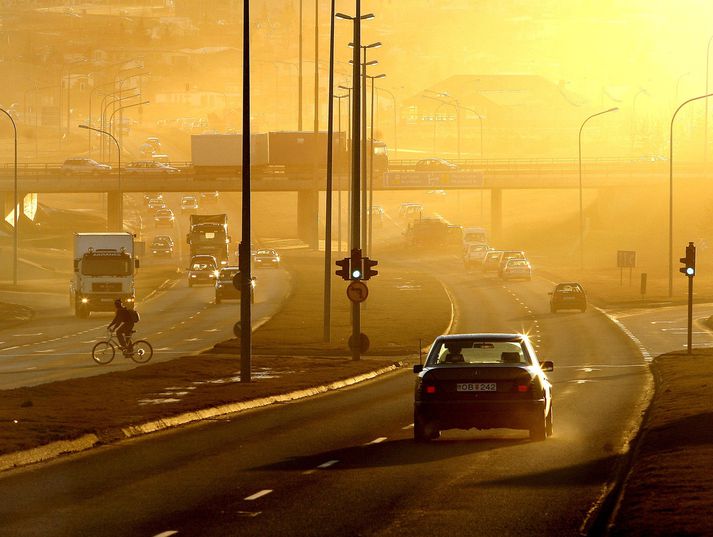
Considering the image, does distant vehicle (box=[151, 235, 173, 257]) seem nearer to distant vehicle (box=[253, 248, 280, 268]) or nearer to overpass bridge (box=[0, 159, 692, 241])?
distant vehicle (box=[253, 248, 280, 268])

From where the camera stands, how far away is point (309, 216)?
5527 inches

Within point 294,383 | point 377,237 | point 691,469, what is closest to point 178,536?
point 691,469

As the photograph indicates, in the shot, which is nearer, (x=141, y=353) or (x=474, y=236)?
(x=141, y=353)

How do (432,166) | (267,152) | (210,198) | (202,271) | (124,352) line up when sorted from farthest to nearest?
1. (210,198)
2. (432,166)
3. (267,152)
4. (202,271)
5. (124,352)

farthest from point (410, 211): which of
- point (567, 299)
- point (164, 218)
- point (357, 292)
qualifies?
point (357, 292)

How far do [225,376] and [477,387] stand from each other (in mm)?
16134

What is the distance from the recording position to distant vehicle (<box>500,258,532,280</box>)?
98.2 m

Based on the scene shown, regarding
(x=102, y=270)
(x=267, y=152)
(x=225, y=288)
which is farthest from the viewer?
(x=267, y=152)

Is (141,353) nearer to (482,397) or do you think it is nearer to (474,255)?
(482,397)

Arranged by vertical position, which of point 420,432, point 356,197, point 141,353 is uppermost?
point 356,197

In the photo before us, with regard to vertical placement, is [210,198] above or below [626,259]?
above

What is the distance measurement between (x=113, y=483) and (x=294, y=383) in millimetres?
18050

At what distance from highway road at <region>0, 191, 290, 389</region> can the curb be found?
6615 millimetres

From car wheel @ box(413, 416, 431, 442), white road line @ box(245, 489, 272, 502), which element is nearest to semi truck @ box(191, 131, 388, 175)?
car wheel @ box(413, 416, 431, 442)
